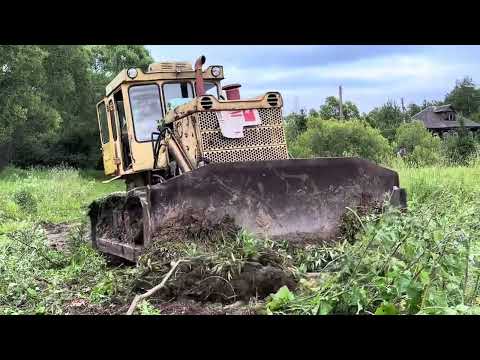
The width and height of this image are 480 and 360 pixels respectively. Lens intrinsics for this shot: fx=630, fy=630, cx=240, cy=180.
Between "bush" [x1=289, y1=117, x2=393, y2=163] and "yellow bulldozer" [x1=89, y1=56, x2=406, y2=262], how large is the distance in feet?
29.8

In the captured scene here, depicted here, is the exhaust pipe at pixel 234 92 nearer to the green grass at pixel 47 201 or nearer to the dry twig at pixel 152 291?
the dry twig at pixel 152 291

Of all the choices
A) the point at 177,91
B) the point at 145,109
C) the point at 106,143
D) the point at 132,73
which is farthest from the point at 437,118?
the point at 132,73

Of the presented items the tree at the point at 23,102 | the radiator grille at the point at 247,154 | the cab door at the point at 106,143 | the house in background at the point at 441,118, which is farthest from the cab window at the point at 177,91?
the house in background at the point at 441,118

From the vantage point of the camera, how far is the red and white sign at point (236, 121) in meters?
5.82

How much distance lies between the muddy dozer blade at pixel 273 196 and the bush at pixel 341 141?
10.4 m

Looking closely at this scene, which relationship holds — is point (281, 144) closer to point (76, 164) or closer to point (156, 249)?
point (156, 249)

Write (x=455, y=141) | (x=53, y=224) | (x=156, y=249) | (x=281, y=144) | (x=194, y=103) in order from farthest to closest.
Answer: (x=455, y=141) → (x=53, y=224) → (x=281, y=144) → (x=194, y=103) → (x=156, y=249)

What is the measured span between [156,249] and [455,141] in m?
23.5

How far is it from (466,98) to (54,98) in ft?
95.7

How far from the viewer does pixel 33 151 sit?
118 ft

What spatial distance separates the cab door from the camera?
26.5 feet

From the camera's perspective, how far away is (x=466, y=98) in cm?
4647

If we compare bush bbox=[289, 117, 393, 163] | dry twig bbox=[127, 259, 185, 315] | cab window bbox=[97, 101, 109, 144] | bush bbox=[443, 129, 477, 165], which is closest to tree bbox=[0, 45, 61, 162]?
bush bbox=[289, 117, 393, 163]
